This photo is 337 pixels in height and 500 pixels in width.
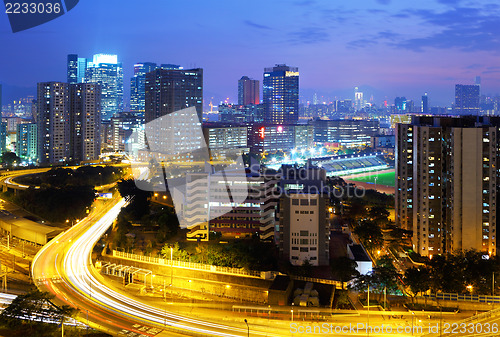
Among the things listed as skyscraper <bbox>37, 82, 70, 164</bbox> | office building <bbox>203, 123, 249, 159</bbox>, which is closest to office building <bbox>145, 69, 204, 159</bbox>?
office building <bbox>203, 123, 249, 159</bbox>

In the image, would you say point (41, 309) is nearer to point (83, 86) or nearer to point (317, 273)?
point (317, 273)

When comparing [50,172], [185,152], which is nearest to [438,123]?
[50,172]

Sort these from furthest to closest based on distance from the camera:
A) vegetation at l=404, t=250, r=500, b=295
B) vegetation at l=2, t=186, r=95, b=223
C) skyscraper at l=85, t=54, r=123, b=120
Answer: skyscraper at l=85, t=54, r=123, b=120 < vegetation at l=2, t=186, r=95, b=223 < vegetation at l=404, t=250, r=500, b=295

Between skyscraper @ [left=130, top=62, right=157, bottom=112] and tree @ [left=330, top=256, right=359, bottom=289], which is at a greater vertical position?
skyscraper @ [left=130, top=62, right=157, bottom=112]

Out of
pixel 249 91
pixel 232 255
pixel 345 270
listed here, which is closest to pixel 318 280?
pixel 345 270

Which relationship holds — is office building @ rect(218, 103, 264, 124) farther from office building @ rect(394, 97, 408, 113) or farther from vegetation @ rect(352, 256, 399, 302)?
vegetation @ rect(352, 256, 399, 302)

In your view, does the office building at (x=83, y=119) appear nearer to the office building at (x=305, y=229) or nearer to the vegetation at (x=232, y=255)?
the vegetation at (x=232, y=255)

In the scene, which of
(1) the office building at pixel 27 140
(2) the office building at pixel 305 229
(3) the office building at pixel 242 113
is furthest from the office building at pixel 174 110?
(2) the office building at pixel 305 229
